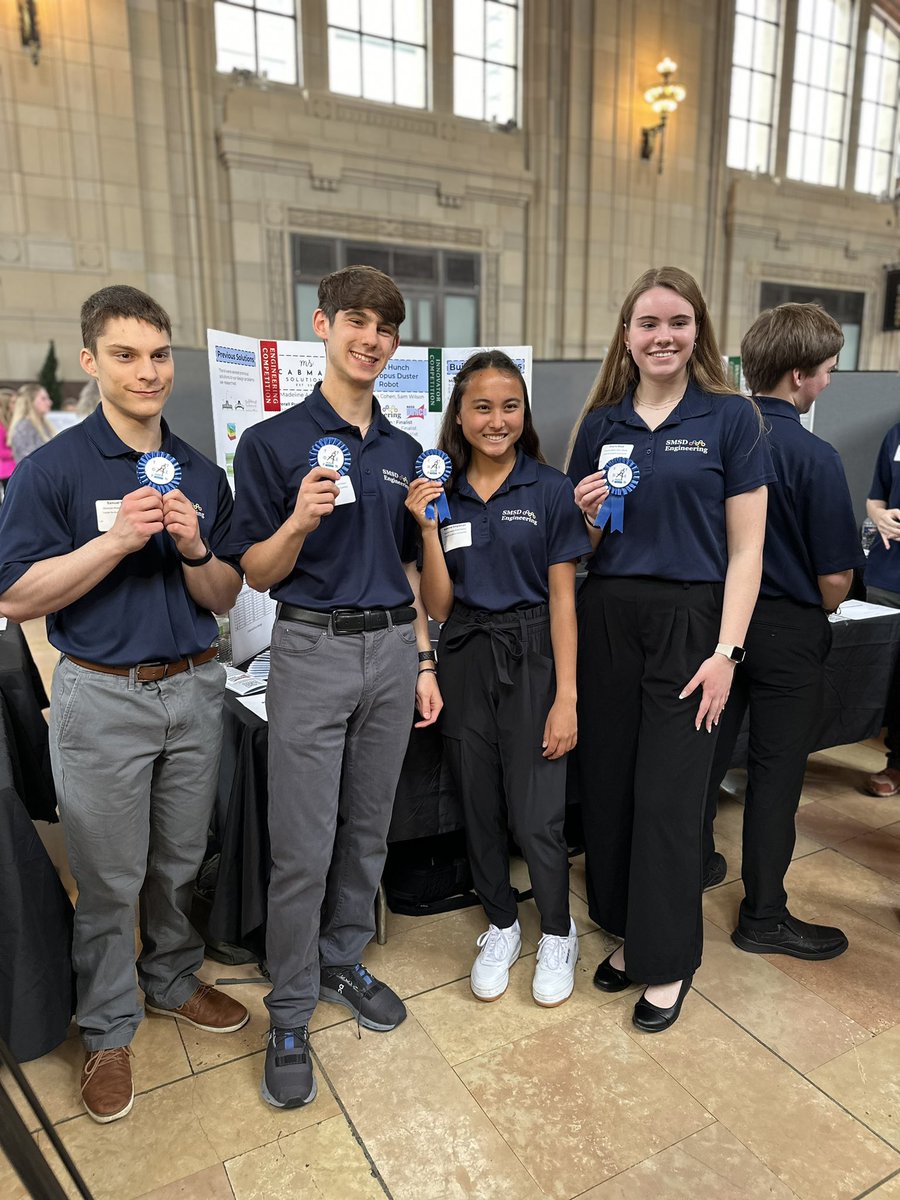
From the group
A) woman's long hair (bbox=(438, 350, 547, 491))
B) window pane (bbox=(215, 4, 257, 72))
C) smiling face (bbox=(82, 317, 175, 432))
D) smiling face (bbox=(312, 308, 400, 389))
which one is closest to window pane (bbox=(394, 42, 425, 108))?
window pane (bbox=(215, 4, 257, 72))

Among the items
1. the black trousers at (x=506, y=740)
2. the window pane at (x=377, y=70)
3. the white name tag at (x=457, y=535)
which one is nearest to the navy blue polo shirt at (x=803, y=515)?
the black trousers at (x=506, y=740)

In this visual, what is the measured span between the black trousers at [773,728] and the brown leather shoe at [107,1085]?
173 cm

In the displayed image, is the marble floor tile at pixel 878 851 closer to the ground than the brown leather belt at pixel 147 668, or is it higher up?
closer to the ground

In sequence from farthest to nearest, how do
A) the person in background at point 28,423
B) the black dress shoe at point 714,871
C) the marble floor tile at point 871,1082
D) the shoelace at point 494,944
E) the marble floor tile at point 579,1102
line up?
the person in background at point 28,423, the black dress shoe at point 714,871, the shoelace at point 494,944, the marble floor tile at point 871,1082, the marble floor tile at point 579,1102

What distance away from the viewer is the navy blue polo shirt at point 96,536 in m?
1.65

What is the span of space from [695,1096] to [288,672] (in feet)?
4.69

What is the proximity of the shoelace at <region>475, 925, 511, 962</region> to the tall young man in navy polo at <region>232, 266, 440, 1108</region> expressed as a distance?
564 millimetres

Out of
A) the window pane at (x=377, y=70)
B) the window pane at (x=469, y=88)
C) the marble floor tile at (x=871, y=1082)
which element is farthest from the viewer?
the window pane at (x=469, y=88)

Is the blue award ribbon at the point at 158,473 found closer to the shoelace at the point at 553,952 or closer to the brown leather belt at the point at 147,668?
the brown leather belt at the point at 147,668

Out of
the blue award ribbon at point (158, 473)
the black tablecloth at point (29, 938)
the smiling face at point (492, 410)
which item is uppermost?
the smiling face at point (492, 410)

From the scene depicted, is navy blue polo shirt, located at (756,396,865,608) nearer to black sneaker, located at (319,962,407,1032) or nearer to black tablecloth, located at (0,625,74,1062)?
black sneaker, located at (319,962,407,1032)

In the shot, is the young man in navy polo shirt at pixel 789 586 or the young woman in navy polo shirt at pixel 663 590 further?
the young man in navy polo shirt at pixel 789 586

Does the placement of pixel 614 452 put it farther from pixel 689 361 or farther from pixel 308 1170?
pixel 308 1170

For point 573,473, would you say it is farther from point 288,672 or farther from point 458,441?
point 288,672
